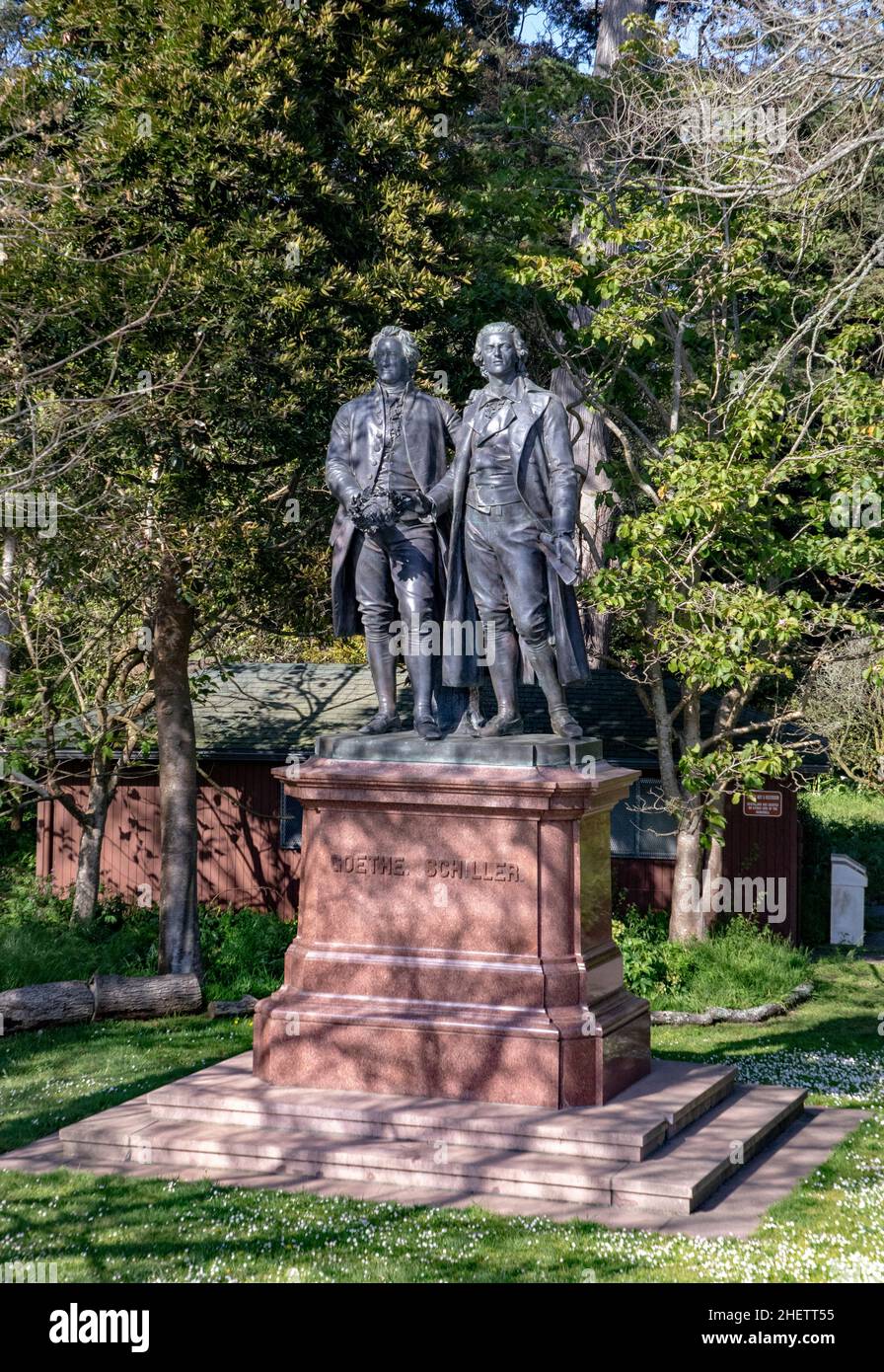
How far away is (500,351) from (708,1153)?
4.94 meters

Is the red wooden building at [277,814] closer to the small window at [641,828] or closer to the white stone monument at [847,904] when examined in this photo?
the small window at [641,828]

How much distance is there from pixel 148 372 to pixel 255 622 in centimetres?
388

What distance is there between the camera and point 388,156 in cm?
1352

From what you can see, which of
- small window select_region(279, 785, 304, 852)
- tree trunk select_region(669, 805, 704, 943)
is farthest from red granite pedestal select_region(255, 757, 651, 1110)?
small window select_region(279, 785, 304, 852)

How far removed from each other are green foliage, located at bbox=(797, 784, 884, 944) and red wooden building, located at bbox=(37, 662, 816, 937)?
1.17 m

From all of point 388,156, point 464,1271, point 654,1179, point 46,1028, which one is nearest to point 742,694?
point 388,156

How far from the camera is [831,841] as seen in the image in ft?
69.7

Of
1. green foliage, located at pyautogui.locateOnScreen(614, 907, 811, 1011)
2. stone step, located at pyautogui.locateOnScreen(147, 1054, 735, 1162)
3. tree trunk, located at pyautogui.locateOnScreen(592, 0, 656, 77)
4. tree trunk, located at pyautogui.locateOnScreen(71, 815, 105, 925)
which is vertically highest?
tree trunk, located at pyautogui.locateOnScreen(592, 0, 656, 77)

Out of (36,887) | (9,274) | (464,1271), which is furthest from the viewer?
(36,887)

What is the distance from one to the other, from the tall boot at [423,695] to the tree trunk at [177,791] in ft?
20.0

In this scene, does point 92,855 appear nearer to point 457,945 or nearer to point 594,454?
point 594,454

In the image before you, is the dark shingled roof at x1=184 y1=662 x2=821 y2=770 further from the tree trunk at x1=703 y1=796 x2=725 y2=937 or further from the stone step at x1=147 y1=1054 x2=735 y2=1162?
the stone step at x1=147 y1=1054 x2=735 y2=1162

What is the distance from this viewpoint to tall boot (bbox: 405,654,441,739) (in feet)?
30.3

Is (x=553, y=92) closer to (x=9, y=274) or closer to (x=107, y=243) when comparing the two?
(x=107, y=243)
